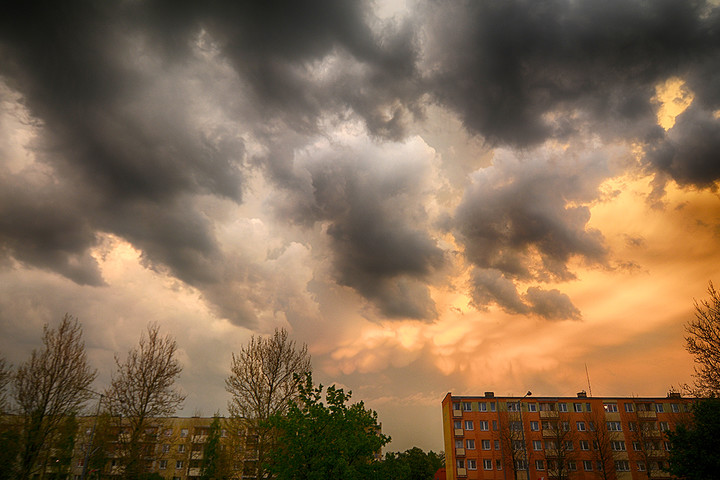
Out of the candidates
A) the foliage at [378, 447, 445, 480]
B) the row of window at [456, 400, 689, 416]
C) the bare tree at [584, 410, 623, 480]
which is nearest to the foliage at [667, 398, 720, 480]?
the foliage at [378, 447, 445, 480]

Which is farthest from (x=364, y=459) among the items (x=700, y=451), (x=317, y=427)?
(x=700, y=451)

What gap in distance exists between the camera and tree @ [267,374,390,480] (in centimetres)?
1975

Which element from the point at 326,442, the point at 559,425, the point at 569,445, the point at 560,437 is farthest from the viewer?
the point at 559,425

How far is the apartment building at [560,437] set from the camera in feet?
219

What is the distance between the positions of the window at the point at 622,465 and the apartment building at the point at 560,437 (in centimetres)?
15

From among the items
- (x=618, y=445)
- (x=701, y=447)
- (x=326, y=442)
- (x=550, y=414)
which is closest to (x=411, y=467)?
(x=550, y=414)

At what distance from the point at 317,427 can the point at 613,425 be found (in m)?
73.0

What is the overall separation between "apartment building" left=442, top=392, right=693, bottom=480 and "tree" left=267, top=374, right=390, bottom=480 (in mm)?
52583

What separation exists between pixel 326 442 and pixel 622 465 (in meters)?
72.3

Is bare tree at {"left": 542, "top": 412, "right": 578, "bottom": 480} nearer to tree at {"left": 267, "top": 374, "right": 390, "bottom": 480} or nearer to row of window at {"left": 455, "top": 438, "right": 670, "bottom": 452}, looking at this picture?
row of window at {"left": 455, "top": 438, "right": 670, "bottom": 452}

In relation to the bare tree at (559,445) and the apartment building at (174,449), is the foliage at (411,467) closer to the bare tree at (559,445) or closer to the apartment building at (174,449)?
the bare tree at (559,445)

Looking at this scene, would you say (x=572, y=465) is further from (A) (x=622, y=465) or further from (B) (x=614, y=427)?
(B) (x=614, y=427)

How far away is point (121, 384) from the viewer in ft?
113

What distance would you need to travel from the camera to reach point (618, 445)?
6925 cm
